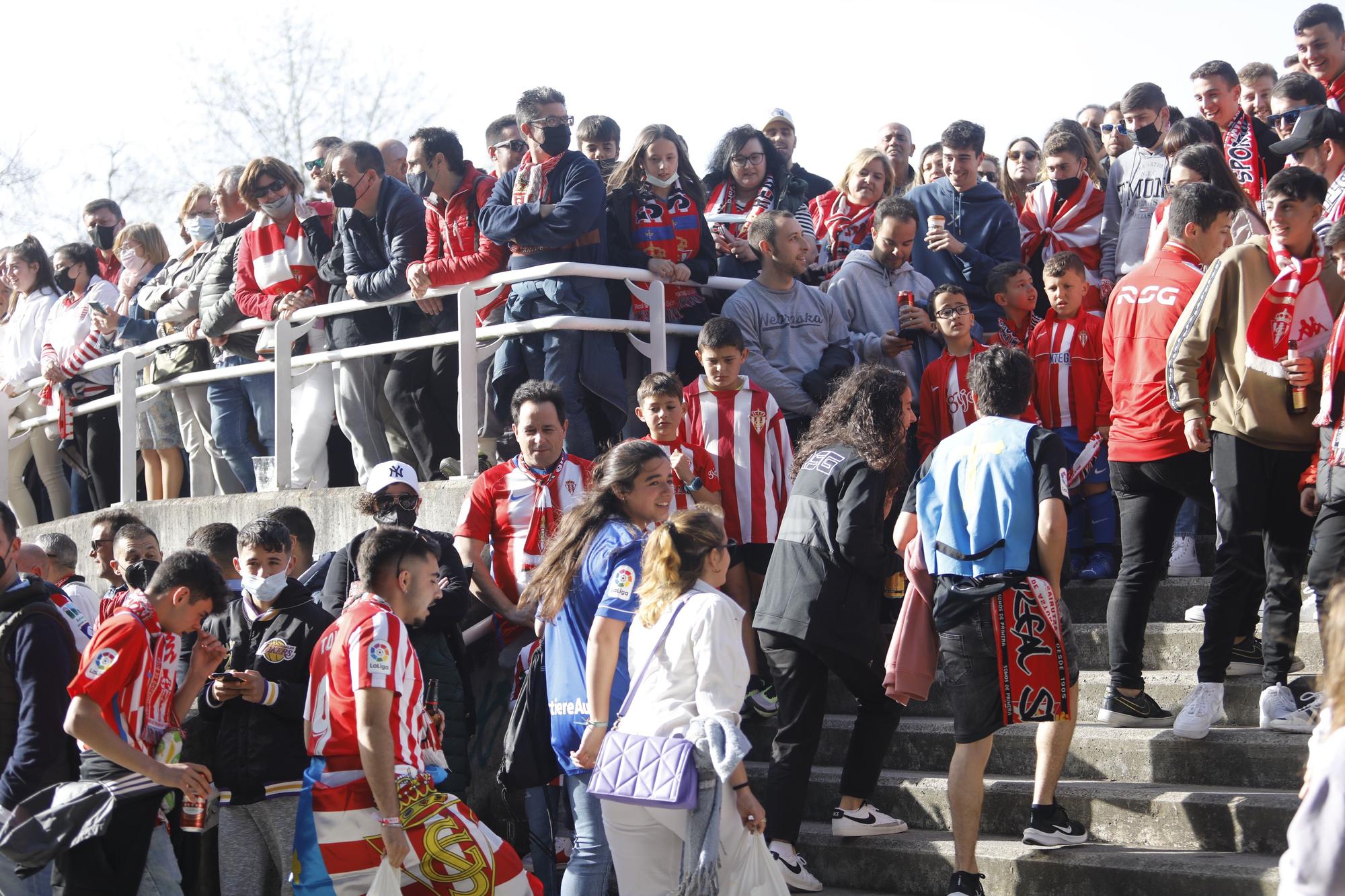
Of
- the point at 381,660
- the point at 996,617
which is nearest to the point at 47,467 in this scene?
the point at 381,660

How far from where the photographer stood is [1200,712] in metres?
5.70

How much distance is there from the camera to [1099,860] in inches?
207

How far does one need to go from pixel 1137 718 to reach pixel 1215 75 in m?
4.17

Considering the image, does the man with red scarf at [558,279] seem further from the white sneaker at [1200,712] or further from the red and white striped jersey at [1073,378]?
the white sneaker at [1200,712]

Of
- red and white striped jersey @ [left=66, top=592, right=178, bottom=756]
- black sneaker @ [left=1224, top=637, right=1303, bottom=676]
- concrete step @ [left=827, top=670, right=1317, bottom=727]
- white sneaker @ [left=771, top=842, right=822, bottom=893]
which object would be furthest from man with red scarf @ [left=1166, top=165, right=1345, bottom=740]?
red and white striped jersey @ [left=66, top=592, right=178, bottom=756]

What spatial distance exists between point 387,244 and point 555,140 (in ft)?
4.43

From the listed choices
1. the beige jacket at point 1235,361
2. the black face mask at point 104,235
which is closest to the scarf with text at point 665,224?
the beige jacket at point 1235,361

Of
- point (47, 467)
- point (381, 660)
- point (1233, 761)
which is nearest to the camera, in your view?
point (381, 660)

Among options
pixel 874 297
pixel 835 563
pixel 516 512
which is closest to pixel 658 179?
pixel 874 297

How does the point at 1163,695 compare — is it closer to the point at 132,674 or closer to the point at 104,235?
the point at 132,674

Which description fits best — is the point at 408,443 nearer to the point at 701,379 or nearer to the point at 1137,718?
the point at 701,379

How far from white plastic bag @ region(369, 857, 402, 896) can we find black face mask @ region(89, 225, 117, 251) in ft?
28.5

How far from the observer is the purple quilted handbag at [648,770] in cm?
452

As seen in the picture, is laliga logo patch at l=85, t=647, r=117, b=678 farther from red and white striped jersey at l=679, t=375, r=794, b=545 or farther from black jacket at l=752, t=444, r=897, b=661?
red and white striped jersey at l=679, t=375, r=794, b=545
